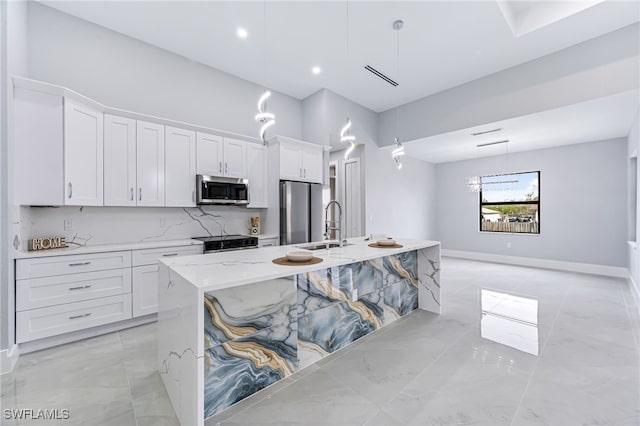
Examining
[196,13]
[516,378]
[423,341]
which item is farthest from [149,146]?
[516,378]

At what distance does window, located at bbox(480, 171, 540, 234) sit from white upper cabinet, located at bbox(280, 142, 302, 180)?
5.18 meters

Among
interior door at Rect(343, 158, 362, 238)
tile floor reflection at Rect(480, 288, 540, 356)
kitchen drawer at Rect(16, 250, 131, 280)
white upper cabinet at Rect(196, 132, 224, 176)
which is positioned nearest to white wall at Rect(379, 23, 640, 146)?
interior door at Rect(343, 158, 362, 238)

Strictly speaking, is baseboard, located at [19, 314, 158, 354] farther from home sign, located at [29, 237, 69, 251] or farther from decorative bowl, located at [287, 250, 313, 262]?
decorative bowl, located at [287, 250, 313, 262]

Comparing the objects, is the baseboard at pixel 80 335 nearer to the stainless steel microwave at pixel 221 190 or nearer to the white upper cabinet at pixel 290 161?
the stainless steel microwave at pixel 221 190

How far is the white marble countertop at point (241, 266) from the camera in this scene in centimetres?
147

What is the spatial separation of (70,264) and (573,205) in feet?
27.7

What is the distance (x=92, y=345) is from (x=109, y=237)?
1239 mm

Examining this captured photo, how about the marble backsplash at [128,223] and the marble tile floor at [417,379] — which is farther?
the marble backsplash at [128,223]

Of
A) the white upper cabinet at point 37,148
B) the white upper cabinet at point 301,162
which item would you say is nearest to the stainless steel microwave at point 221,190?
the white upper cabinet at point 301,162

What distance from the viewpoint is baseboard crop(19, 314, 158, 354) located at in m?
2.37

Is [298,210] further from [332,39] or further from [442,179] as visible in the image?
[442,179]

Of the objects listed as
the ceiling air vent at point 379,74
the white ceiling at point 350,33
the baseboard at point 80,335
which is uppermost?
A: the white ceiling at point 350,33

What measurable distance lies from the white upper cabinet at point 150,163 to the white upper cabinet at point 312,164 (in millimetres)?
2118

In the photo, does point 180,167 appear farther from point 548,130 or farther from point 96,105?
point 548,130
